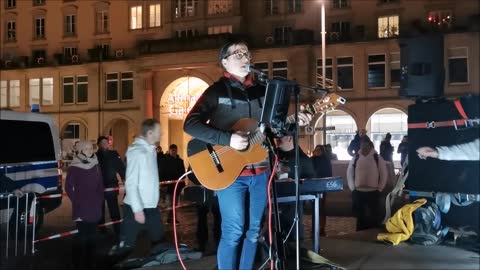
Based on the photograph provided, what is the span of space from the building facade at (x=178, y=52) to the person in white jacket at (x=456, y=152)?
56.9 ft

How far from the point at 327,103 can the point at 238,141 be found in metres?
0.80

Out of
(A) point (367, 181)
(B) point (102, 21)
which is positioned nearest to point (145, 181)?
(A) point (367, 181)

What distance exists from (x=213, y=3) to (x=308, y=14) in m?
6.65

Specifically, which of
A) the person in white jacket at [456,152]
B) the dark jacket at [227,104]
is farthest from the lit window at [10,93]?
the dark jacket at [227,104]

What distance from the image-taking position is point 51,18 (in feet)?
150

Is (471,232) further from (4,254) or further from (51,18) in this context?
(51,18)

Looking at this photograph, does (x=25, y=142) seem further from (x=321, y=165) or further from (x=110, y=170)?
(x=321, y=165)

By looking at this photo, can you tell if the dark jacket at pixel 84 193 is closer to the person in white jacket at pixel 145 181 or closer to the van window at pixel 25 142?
the person in white jacket at pixel 145 181

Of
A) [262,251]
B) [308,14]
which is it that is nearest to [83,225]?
[262,251]

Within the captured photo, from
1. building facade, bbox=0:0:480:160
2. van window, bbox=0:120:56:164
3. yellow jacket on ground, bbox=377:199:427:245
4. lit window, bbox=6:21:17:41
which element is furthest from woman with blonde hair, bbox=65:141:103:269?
lit window, bbox=6:21:17:41

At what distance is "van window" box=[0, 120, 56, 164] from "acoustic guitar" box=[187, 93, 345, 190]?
6381 millimetres

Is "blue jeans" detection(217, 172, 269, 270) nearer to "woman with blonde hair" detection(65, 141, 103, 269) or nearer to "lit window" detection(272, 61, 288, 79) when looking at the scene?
"woman with blonde hair" detection(65, 141, 103, 269)

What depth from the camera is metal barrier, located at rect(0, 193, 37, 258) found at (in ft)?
27.5

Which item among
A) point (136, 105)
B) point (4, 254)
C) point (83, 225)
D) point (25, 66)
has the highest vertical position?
point (25, 66)
